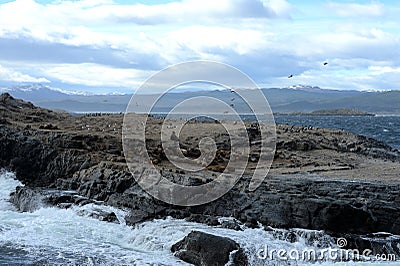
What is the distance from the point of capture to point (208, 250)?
16922mm

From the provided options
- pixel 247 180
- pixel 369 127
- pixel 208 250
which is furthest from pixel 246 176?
pixel 369 127

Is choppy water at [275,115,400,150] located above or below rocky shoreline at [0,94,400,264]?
above

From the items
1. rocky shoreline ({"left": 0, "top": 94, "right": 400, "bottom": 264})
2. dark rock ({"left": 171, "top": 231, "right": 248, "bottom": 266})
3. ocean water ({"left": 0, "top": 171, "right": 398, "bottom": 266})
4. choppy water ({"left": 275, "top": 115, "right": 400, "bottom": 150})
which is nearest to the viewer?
dark rock ({"left": 171, "top": 231, "right": 248, "bottom": 266})

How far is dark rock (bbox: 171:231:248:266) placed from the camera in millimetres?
16719

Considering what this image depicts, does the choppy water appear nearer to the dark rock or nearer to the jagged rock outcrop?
the jagged rock outcrop

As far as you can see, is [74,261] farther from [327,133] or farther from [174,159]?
[327,133]

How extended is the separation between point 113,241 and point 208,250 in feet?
12.9

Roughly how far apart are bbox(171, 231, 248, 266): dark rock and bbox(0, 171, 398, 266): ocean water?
0.32 meters

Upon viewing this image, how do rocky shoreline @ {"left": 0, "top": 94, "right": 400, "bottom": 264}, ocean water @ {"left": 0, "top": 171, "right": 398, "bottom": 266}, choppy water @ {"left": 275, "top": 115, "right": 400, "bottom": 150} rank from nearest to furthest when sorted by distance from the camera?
ocean water @ {"left": 0, "top": 171, "right": 398, "bottom": 266}, rocky shoreline @ {"left": 0, "top": 94, "right": 400, "bottom": 264}, choppy water @ {"left": 275, "top": 115, "right": 400, "bottom": 150}

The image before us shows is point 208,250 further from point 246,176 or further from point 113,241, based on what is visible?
point 246,176

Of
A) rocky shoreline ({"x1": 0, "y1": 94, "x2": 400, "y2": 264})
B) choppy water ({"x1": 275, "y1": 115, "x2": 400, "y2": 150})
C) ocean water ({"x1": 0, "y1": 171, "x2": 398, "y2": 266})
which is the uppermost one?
choppy water ({"x1": 275, "y1": 115, "x2": 400, "y2": 150})

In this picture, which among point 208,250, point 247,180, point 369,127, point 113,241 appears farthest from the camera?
point 369,127

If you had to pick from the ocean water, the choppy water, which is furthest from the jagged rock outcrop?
the choppy water

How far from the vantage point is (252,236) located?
18.0 metres
